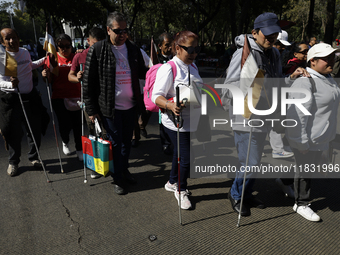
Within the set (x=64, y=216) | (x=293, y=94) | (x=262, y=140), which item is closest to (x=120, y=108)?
(x=64, y=216)

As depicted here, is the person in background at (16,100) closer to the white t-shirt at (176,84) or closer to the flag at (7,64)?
the flag at (7,64)

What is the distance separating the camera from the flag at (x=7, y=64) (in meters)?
4.10

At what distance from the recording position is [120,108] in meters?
3.80

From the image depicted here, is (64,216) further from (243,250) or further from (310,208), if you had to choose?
(310,208)

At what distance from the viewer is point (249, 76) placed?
9.20 feet

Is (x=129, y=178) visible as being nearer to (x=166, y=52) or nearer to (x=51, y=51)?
(x=51, y=51)

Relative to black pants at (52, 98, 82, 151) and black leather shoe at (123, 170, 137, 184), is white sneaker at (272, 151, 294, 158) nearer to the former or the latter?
black leather shoe at (123, 170, 137, 184)

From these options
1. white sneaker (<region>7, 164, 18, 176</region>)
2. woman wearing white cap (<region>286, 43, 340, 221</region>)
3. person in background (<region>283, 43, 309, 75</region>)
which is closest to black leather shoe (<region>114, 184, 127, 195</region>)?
white sneaker (<region>7, 164, 18, 176</region>)

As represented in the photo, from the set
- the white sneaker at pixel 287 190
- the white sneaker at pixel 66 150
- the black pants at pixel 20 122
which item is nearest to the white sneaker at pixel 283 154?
the white sneaker at pixel 287 190

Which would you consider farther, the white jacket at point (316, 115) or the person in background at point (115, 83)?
the person in background at point (115, 83)

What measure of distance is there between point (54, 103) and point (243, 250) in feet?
12.2

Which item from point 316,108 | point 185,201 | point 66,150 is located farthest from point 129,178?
point 316,108

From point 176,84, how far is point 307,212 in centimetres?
200

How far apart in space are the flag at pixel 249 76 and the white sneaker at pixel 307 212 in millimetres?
1303
